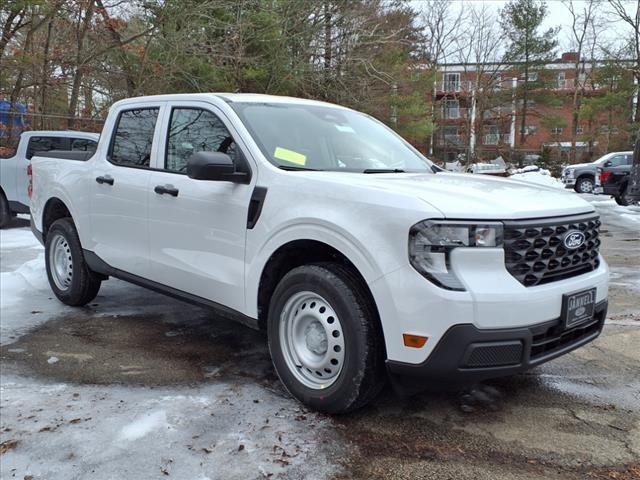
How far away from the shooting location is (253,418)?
3199mm

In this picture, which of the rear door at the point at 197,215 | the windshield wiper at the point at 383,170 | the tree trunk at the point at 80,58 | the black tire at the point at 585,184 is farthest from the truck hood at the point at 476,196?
the black tire at the point at 585,184

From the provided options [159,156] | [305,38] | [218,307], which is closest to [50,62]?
[305,38]

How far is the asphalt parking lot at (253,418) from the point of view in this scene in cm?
271

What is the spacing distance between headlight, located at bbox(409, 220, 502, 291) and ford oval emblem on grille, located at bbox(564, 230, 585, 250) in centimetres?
62

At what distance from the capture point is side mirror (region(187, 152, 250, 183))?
342 centimetres

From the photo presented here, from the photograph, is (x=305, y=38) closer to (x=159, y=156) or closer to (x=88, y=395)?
(x=159, y=156)

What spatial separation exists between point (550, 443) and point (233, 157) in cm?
251

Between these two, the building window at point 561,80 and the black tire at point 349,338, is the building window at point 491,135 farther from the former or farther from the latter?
the black tire at point 349,338

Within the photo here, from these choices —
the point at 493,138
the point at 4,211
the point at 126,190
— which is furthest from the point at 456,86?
the point at 126,190

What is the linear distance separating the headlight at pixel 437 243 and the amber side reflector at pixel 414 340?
289 millimetres

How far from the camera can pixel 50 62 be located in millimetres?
14461

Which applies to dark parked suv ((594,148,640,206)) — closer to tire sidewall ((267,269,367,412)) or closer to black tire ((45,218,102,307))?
black tire ((45,218,102,307))

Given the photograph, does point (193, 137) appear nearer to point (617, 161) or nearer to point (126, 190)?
point (126, 190)

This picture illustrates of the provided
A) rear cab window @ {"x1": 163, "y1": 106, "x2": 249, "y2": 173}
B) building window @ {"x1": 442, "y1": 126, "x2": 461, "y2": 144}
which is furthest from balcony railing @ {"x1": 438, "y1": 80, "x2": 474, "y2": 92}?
rear cab window @ {"x1": 163, "y1": 106, "x2": 249, "y2": 173}
